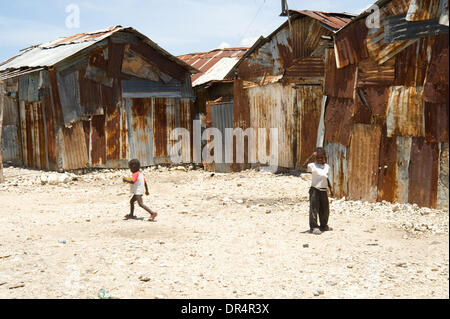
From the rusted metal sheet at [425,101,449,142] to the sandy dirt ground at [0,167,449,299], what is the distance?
106cm

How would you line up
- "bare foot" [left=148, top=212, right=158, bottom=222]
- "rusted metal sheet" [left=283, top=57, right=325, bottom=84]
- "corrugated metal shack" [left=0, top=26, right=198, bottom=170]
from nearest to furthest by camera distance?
"bare foot" [left=148, top=212, right=158, bottom=222] → "rusted metal sheet" [left=283, top=57, right=325, bottom=84] → "corrugated metal shack" [left=0, top=26, right=198, bottom=170]

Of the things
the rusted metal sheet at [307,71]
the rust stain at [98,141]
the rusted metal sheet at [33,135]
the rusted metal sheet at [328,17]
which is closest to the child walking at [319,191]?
the rusted metal sheet at [328,17]

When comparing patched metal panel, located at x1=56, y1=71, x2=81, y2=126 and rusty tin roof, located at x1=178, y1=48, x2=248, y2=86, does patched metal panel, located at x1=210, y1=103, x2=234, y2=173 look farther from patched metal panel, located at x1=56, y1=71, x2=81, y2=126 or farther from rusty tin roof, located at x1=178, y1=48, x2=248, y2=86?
patched metal panel, located at x1=56, y1=71, x2=81, y2=126

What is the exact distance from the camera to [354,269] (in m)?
5.06

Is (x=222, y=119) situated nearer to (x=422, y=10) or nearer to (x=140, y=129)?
(x=140, y=129)

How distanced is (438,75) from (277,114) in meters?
6.42

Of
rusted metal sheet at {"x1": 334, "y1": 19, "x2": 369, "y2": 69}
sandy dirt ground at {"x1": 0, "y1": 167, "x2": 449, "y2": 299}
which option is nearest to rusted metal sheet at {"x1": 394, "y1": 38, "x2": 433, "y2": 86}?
rusted metal sheet at {"x1": 334, "y1": 19, "x2": 369, "y2": 69}

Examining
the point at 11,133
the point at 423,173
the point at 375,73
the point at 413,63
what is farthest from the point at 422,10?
the point at 11,133

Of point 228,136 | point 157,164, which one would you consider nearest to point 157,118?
point 157,164

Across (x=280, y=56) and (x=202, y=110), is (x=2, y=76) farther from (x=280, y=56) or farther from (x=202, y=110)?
(x=280, y=56)

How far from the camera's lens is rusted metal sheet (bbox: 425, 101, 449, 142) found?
690 cm

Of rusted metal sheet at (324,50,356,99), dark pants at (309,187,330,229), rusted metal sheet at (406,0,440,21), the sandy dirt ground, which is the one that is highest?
rusted metal sheet at (406,0,440,21)

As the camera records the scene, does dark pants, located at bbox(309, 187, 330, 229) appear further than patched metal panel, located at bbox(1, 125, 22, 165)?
No
